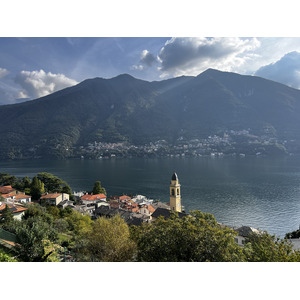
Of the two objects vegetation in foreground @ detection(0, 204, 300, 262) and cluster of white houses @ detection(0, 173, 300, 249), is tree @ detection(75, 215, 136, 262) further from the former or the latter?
cluster of white houses @ detection(0, 173, 300, 249)

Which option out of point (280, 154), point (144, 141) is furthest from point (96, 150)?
point (280, 154)

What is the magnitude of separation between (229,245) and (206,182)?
141 feet

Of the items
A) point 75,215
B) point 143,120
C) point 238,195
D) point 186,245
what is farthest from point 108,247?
point 143,120

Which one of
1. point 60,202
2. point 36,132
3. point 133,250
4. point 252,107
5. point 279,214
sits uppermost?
point 252,107

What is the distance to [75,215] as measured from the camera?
18422mm

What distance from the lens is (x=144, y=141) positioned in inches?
6063

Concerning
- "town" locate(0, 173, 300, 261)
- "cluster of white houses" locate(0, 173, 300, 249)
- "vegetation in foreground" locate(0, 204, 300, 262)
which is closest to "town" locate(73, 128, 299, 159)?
"cluster of white houses" locate(0, 173, 300, 249)

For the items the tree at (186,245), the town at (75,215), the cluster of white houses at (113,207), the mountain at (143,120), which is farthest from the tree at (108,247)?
the mountain at (143,120)

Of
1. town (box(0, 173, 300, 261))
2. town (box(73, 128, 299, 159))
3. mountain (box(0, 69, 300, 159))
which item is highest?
mountain (box(0, 69, 300, 159))

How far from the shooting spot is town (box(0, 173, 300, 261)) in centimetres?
683

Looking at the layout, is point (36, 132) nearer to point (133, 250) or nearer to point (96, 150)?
point (96, 150)

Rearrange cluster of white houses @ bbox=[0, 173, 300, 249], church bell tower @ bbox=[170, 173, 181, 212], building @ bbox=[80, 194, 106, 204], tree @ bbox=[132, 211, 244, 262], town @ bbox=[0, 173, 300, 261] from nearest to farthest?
tree @ bbox=[132, 211, 244, 262] → town @ bbox=[0, 173, 300, 261] → cluster of white houses @ bbox=[0, 173, 300, 249] → church bell tower @ bbox=[170, 173, 181, 212] → building @ bbox=[80, 194, 106, 204]

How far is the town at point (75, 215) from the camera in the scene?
6.83 meters

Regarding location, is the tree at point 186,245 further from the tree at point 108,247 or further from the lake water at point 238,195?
the lake water at point 238,195
